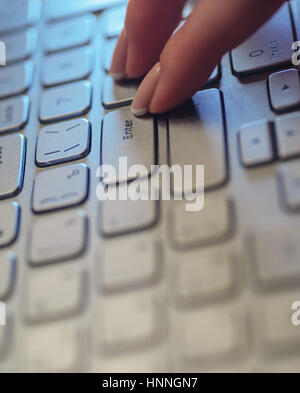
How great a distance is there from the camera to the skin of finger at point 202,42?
0.33 m

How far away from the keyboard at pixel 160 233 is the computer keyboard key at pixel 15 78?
0.18ft

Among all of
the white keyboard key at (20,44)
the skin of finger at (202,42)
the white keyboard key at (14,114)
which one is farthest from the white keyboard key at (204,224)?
the white keyboard key at (20,44)

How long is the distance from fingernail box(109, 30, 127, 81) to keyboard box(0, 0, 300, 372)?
10mm

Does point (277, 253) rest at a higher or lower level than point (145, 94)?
lower

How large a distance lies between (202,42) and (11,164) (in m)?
0.20

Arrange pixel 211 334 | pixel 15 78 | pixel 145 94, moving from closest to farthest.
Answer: pixel 211 334 < pixel 145 94 < pixel 15 78

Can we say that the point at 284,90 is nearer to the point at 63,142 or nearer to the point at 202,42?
the point at 202,42

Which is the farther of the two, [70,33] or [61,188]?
[70,33]

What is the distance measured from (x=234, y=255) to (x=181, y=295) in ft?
0.15

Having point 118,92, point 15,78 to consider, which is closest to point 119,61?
point 118,92

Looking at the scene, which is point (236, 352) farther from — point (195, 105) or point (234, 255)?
point (195, 105)

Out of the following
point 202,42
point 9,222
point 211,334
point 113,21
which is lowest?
point 211,334

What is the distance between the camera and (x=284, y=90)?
34 cm
